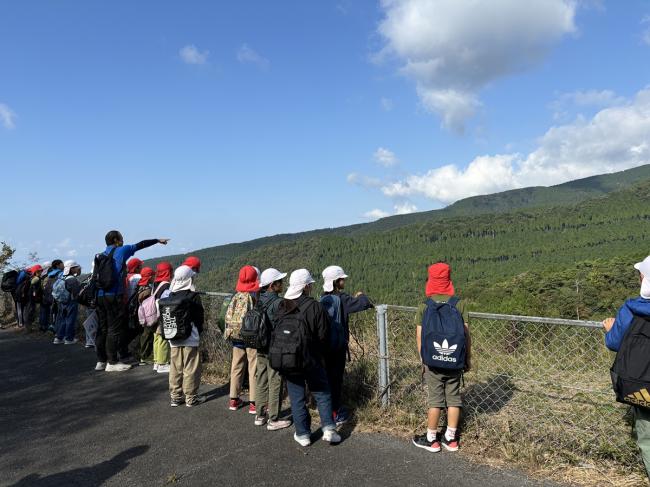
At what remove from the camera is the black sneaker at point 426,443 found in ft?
12.1

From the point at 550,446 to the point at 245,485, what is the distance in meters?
2.50

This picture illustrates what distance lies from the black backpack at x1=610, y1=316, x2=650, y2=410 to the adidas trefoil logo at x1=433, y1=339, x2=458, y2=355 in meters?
1.10

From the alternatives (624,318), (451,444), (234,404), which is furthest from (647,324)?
(234,404)

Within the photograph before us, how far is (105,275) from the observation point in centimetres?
604

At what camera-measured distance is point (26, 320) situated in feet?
33.6

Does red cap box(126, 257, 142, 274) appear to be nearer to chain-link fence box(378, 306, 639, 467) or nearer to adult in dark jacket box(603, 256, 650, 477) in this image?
chain-link fence box(378, 306, 639, 467)

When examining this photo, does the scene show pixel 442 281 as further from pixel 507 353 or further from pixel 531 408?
pixel 507 353

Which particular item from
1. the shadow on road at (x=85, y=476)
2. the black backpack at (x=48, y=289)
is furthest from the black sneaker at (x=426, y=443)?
the black backpack at (x=48, y=289)

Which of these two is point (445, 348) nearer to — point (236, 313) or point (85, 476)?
point (236, 313)

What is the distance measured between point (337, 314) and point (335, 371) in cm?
62

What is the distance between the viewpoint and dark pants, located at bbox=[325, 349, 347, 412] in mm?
4273

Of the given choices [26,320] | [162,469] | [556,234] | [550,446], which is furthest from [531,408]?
[556,234]

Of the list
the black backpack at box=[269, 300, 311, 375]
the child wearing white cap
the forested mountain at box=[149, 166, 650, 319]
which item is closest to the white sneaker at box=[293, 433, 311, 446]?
the black backpack at box=[269, 300, 311, 375]

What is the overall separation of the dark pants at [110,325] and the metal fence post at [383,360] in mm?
3957
